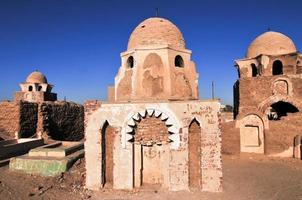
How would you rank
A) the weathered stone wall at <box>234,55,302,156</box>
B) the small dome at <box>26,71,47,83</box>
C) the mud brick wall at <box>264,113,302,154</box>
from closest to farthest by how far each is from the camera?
1. the mud brick wall at <box>264,113,302,154</box>
2. the weathered stone wall at <box>234,55,302,156</box>
3. the small dome at <box>26,71,47,83</box>

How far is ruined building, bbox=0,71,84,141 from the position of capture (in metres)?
20.2

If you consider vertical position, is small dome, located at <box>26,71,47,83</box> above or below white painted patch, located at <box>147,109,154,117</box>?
above

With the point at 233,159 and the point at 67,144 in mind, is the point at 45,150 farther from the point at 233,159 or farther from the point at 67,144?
the point at 233,159

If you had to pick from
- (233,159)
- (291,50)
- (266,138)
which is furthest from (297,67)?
(233,159)

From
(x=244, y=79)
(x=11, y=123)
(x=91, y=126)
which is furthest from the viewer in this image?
(x=244, y=79)

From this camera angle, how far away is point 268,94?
68.1ft

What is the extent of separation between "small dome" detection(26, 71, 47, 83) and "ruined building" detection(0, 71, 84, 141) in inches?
512

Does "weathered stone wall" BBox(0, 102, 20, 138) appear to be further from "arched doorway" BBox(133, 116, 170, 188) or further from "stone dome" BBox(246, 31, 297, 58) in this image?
"stone dome" BBox(246, 31, 297, 58)

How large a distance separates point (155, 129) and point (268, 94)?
13.4 metres

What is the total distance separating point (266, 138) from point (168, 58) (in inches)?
452

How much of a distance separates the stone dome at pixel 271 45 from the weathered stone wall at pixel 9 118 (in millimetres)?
20228

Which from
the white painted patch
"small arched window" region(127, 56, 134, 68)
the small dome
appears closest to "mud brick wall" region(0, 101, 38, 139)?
"small arched window" region(127, 56, 134, 68)

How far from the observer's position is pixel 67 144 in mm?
18297

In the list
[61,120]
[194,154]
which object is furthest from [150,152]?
[61,120]
